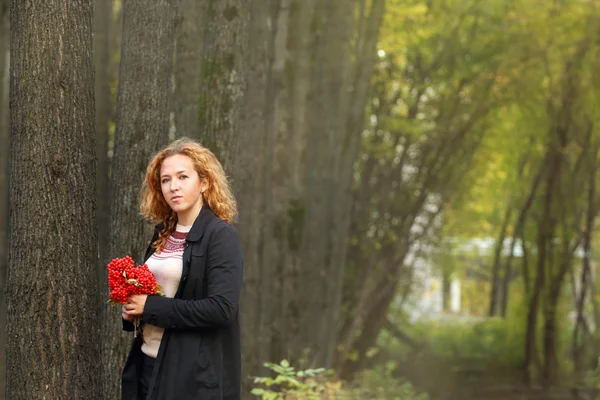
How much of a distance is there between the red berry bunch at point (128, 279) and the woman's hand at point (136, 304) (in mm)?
17

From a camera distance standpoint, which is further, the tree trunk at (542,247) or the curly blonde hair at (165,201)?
the tree trunk at (542,247)

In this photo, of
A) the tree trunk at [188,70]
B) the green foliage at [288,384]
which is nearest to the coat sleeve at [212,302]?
the green foliage at [288,384]

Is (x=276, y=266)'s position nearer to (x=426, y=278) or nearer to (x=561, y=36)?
(x=561, y=36)

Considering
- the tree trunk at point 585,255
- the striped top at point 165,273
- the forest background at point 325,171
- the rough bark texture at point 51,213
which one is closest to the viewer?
the striped top at point 165,273

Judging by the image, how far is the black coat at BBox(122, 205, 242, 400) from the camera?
444cm

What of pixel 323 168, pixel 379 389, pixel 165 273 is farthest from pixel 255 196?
pixel 165 273

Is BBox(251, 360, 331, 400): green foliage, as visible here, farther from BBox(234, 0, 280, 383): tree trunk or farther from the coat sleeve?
the coat sleeve

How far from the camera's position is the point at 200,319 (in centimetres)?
443

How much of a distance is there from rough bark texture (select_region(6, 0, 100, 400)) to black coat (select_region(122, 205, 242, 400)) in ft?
4.32

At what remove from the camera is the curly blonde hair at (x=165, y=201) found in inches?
188

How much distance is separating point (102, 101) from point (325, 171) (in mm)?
3109

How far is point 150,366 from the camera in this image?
4582 millimetres

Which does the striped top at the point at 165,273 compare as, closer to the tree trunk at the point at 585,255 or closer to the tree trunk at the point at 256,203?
the tree trunk at the point at 256,203

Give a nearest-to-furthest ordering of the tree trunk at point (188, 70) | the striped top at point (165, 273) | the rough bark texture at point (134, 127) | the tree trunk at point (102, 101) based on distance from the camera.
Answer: the striped top at point (165, 273) → the rough bark texture at point (134, 127) → the tree trunk at point (188, 70) → the tree trunk at point (102, 101)
